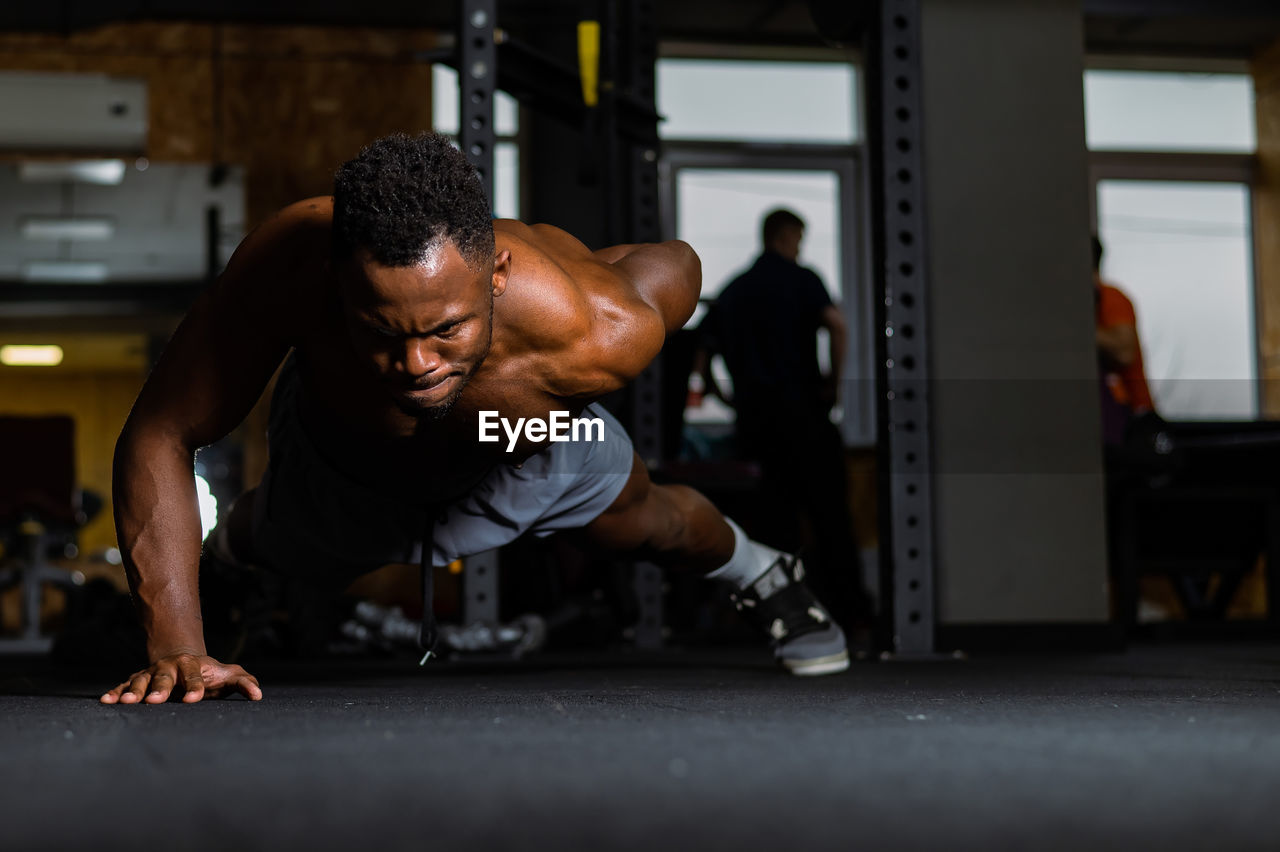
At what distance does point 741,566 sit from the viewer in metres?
1.87

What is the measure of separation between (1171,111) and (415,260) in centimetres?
600

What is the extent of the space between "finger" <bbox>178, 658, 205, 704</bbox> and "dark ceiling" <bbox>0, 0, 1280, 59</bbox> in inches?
106

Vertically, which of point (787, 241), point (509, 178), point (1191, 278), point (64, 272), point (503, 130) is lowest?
point (787, 241)

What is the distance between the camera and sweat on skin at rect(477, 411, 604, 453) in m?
1.48

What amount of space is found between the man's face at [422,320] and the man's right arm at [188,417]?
6.6 inches

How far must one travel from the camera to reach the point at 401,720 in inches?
43.8

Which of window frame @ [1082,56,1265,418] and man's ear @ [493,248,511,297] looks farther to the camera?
window frame @ [1082,56,1265,418]

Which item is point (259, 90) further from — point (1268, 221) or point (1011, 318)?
point (1268, 221)

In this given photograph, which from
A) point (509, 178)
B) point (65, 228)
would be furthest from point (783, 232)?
point (65, 228)

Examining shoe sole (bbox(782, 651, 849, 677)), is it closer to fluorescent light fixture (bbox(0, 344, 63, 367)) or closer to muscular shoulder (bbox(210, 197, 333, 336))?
muscular shoulder (bbox(210, 197, 333, 336))

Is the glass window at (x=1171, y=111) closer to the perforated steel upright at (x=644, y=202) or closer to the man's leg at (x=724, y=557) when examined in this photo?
the perforated steel upright at (x=644, y=202)

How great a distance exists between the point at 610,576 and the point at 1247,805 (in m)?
2.60

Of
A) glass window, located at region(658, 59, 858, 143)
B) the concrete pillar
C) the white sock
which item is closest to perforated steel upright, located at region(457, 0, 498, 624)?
the white sock

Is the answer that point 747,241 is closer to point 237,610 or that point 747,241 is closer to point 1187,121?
point 1187,121
